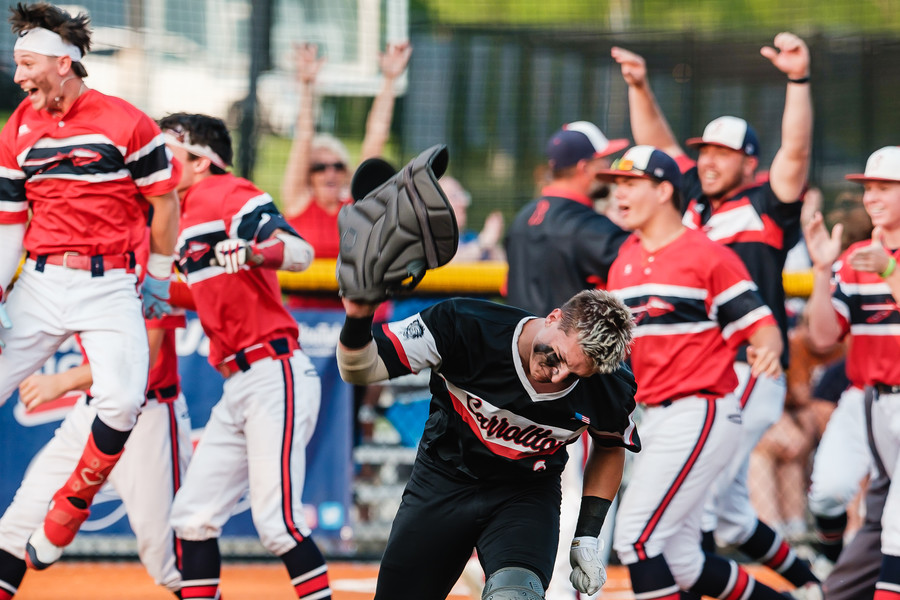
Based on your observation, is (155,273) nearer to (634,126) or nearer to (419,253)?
(419,253)

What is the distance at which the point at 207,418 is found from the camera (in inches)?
305

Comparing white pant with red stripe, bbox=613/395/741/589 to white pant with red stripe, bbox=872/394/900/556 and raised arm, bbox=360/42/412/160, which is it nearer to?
white pant with red stripe, bbox=872/394/900/556

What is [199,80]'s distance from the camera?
1007cm

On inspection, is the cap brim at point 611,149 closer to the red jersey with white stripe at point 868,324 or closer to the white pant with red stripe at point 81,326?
the red jersey with white stripe at point 868,324

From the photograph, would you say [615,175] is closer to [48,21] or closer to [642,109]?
[642,109]

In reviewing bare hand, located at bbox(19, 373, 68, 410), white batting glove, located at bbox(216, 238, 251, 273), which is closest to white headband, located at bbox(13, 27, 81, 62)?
white batting glove, located at bbox(216, 238, 251, 273)

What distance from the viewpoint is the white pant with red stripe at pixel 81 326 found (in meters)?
5.09

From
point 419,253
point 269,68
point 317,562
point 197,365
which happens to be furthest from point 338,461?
point 419,253

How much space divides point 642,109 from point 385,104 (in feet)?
10.5

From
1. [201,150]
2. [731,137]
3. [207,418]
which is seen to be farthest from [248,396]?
[731,137]

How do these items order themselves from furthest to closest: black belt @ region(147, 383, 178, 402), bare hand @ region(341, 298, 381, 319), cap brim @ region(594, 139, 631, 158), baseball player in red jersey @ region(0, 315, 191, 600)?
1. cap brim @ region(594, 139, 631, 158)
2. black belt @ region(147, 383, 178, 402)
3. baseball player in red jersey @ region(0, 315, 191, 600)
4. bare hand @ region(341, 298, 381, 319)

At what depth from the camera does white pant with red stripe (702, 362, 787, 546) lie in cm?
630

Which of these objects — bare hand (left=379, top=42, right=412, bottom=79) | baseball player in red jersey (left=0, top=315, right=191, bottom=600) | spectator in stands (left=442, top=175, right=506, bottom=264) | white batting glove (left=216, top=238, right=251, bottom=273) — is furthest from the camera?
spectator in stands (left=442, top=175, right=506, bottom=264)

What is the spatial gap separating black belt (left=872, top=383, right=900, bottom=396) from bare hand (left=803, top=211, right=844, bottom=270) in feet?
2.05
